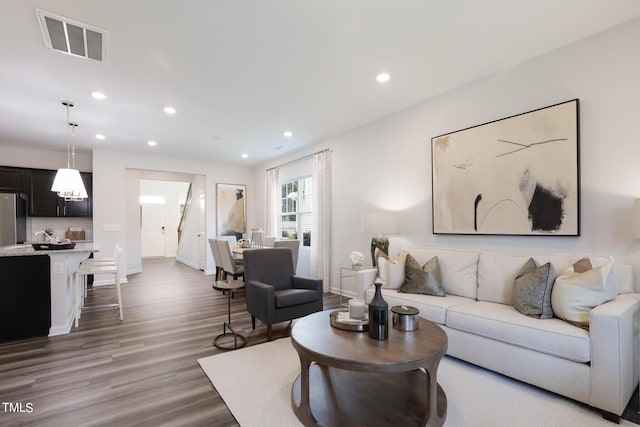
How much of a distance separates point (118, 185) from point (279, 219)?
3.51m

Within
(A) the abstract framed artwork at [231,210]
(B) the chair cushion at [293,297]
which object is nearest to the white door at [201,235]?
(A) the abstract framed artwork at [231,210]

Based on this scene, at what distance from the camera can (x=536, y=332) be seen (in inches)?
84.8

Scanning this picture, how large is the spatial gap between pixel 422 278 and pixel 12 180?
7797mm

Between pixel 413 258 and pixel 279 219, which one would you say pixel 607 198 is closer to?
pixel 413 258

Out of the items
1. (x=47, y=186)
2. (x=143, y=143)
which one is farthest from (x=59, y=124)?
(x=47, y=186)

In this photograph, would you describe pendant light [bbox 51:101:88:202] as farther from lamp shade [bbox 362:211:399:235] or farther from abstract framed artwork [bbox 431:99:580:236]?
abstract framed artwork [bbox 431:99:580:236]

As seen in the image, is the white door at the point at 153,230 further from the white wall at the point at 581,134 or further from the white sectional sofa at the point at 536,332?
the white sectional sofa at the point at 536,332

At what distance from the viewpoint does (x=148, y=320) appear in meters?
3.99

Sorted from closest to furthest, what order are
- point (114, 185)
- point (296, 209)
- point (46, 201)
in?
point (46, 201) → point (114, 185) → point (296, 209)

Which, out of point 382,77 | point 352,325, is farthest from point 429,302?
point 382,77

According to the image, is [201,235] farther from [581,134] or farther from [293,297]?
[581,134]

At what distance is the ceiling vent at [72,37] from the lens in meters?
2.29

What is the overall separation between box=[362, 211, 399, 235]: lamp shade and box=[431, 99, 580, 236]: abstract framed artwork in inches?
20.2

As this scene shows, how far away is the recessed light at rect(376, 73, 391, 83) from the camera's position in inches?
127
